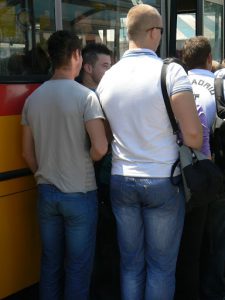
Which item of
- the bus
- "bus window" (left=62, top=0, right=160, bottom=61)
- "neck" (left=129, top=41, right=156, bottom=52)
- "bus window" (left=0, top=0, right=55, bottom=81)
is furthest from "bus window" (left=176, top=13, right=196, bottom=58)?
"neck" (left=129, top=41, right=156, bottom=52)

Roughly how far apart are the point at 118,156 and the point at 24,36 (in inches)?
34.9

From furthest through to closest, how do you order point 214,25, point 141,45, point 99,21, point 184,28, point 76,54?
point 214,25 < point 184,28 < point 99,21 < point 76,54 < point 141,45

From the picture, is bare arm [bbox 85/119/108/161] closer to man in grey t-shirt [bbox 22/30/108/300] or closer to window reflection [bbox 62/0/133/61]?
man in grey t-shirt [bbox 22/30/108/300]

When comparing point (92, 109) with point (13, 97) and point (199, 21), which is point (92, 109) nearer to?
point (13, 97)

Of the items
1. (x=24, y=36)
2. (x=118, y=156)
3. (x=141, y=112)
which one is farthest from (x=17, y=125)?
(x=141, y=112)

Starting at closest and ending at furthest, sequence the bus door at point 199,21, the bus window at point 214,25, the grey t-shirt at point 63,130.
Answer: the grey t-shirt at point 63,130 → the bus door at point 199,21 → the bus window at point 214,25

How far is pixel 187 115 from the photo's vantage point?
2.17 meters

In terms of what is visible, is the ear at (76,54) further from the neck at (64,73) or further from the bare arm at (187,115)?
the bare arm at (187,115)

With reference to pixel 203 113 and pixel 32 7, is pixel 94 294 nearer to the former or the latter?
pixel 203 113

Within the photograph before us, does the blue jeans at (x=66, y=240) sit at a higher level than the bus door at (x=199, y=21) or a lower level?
lower

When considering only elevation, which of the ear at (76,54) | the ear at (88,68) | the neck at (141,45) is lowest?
the ear at (88,68)

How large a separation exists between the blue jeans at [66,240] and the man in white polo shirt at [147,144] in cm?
18

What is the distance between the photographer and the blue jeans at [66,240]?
2482 millimetres

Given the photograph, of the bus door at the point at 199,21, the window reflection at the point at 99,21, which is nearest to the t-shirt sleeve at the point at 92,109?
the window reflection at the point at 99,21
